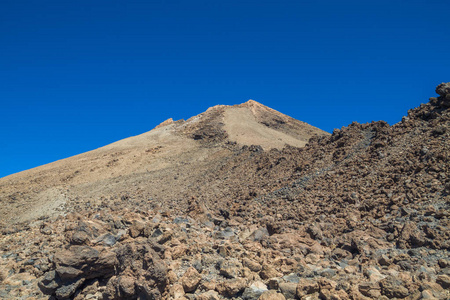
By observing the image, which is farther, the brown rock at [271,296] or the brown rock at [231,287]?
the brown rock at [231,287]

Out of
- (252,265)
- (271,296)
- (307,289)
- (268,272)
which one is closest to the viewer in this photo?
(271,296)

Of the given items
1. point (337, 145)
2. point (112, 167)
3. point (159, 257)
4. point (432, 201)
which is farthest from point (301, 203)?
point (112, 167)

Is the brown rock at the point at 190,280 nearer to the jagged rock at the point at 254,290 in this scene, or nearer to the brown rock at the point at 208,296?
the brown rock at the point at 208,296

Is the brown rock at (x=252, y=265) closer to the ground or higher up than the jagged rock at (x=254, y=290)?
higher up

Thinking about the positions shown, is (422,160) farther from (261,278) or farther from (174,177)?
(174,177)

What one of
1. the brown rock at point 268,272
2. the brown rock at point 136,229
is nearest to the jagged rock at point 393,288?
the brown rock at point 268,272

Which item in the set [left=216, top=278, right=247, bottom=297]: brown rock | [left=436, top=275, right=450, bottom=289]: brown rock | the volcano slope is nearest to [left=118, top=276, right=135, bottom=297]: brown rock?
the volcano slope

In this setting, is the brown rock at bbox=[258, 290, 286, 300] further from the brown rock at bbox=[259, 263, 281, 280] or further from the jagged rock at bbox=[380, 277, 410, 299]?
→ the jagged rock at bbox=[380, 277, 410, 299]

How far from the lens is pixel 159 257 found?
249 inches

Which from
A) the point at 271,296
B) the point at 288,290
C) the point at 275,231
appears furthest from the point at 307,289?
the point at 275,231

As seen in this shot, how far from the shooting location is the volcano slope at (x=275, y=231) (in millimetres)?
5867

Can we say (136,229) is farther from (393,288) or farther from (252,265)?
(393,288)

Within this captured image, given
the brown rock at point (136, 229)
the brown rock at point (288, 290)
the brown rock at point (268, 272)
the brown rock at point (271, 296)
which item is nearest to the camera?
the brown rock at point (271, 296)

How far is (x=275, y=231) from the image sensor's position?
9.67 m
